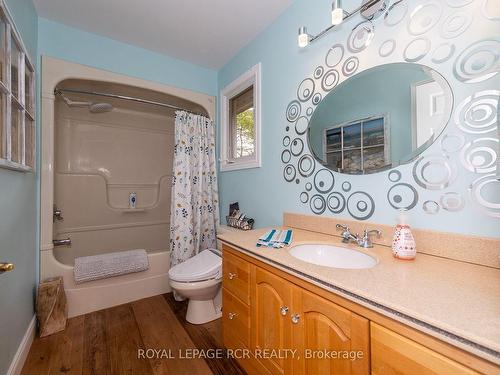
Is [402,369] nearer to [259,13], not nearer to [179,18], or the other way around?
[259,13]

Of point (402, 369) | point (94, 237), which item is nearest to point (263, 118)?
point (402, 369)

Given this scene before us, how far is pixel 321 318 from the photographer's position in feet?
2.61

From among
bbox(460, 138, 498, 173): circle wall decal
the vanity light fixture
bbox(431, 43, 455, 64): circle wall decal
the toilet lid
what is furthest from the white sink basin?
the vanity light fixture

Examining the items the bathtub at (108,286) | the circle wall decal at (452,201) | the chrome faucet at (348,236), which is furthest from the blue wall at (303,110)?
the bathtub at (108,286)

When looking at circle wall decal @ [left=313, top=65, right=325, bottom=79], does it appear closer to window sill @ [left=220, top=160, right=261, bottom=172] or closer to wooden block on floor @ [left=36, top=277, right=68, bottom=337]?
window sill @ [left=220, top=160, right=261, bottom=172]

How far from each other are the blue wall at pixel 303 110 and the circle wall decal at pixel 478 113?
0.02 meters

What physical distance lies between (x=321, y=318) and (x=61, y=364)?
1624 mm

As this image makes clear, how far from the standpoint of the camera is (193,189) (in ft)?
7.63

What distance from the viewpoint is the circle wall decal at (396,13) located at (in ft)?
3.48

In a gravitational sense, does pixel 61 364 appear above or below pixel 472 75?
below

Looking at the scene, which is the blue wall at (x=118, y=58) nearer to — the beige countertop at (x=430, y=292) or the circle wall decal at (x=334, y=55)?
the circle wall decal at (x=334, y=55)

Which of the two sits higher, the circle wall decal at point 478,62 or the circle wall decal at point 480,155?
the circle wall decal at point 478,62

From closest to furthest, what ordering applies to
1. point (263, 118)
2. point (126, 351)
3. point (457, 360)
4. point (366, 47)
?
1. point (457, 360)
2. point (366, 47)
3. point (126, 351)
4. point (263, 118)

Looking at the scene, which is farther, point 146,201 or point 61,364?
point 146,201
